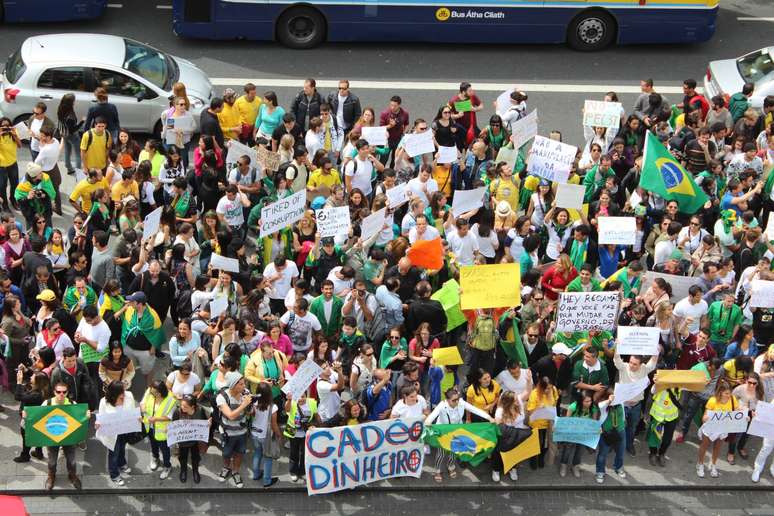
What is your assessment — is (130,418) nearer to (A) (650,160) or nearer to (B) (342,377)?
(B) (342,377)

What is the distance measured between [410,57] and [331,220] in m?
A: 7.70

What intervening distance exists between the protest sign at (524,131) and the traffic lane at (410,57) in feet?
14.6

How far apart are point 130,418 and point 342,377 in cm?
221

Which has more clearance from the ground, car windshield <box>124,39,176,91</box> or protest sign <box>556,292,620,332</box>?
car windshield <box>124,39,176,91</box>

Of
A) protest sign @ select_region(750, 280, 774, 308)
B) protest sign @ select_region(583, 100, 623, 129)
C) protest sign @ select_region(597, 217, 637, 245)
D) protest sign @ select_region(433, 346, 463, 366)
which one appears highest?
protest sign @ select_region(583, 100, 623, 129)

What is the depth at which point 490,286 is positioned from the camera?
1448 cm

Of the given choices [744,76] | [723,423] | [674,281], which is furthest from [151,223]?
[744,76]

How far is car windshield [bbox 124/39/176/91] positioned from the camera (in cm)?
1909

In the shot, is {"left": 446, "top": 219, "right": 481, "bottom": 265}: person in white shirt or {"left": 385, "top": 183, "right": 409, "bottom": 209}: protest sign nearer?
{"left": 446, "top": 219, "right": 481, "bottom": 265}: person in white shirt

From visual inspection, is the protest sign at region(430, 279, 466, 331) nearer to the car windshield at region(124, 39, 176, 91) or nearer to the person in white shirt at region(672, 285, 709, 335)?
the person in white shirt at region(672, 285, 709, 335)

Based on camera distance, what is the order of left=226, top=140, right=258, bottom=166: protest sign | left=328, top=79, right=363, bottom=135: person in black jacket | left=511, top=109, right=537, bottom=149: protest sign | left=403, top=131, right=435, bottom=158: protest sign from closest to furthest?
left=226, top=140, right=258, bottom=166: protest sign, left=403, top=131, right=435, bottom=158: protest sign, left=511, top=109, right=537, bottom=149: protest sign, left=328, top=79, right=363, bottom=135: person in black jacket

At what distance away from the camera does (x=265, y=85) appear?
2123cm

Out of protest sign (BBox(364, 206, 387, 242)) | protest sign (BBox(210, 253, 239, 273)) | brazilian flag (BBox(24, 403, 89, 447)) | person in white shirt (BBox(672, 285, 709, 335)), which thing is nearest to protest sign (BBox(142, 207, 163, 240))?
protest sign (BBox(210, 253, 239, 273))

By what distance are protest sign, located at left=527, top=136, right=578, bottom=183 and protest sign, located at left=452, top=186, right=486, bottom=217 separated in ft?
3.44
